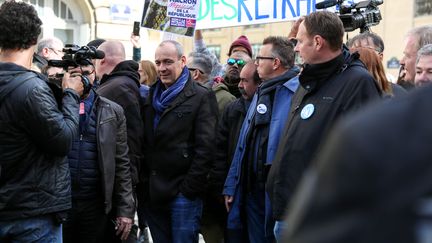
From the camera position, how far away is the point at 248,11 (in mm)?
6637

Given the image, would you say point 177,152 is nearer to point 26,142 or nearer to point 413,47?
point 26,142

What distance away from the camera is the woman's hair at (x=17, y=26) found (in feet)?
9.71

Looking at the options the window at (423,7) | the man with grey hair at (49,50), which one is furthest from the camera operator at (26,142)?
the window at (423,7)

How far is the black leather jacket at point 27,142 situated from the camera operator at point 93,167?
0.72 metres

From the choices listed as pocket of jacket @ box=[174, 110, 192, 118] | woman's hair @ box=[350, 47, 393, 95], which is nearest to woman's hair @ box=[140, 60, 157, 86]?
pocket of jacket @ box=[174, 110, 192, 118]

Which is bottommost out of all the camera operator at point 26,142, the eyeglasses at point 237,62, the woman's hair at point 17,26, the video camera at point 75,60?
the camera operator at point 26,142

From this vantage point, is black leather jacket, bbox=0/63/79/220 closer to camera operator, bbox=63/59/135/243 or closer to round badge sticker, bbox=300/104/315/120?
camera operator, bbox=63/59/135/243

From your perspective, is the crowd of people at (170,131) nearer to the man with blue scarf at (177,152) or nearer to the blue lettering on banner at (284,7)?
the man with blue scarf at (177,152)

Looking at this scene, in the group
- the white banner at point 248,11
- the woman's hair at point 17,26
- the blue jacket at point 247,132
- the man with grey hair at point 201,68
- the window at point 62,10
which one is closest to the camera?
the woman's hair at point 17,26

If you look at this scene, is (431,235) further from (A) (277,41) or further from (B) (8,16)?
(A) (277,41)

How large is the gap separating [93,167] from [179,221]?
841 mm

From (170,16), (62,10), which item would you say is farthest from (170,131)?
(62,10)

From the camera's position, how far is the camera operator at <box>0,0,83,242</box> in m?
2.84

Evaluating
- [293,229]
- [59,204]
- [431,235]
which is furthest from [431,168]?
[59,204]
